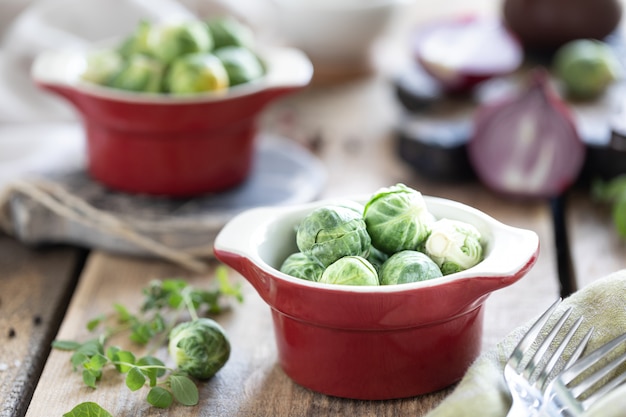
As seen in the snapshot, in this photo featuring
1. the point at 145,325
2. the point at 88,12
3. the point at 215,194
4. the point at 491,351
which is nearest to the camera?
the point at 491,351

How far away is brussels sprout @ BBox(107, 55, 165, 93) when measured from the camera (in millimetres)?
1451

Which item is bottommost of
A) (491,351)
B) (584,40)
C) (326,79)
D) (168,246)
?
(326,79)

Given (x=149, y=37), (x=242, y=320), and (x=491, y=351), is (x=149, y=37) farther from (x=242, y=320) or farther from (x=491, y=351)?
(x=491, y=351)

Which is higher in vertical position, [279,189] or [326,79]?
[279,189]

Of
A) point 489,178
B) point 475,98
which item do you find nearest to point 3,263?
point 489,178

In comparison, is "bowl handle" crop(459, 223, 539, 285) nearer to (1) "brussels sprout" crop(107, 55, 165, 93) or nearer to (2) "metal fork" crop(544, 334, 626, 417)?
(2) "metal fork" crop(544, 334, 626, 417)

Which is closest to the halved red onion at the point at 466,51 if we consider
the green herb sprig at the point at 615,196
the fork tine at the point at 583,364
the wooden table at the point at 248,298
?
the wooden table at the point at 248,298

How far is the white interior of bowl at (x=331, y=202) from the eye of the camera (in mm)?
928

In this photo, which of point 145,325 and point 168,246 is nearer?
point 145,325

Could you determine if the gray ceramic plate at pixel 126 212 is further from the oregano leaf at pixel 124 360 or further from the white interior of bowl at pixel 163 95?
the oregano leaf at pixel 124 360

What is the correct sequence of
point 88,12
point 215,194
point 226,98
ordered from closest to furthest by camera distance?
1. point 226,98
2. point 215,194
3. point 88,12

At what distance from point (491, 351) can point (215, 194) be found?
0.71 m

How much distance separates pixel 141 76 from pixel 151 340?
0.48m

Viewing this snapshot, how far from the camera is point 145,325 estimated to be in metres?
1.17
